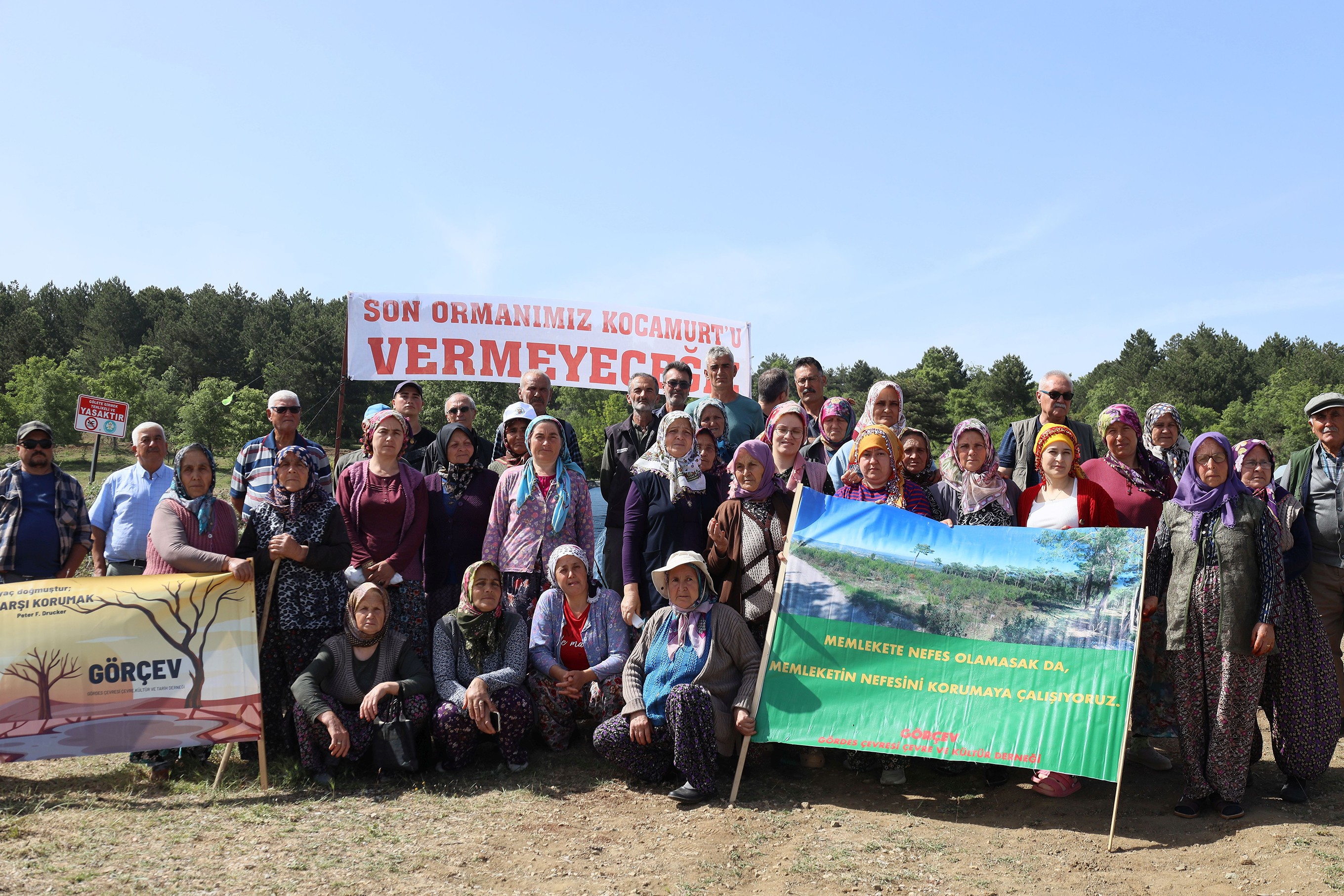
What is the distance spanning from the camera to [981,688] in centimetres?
494

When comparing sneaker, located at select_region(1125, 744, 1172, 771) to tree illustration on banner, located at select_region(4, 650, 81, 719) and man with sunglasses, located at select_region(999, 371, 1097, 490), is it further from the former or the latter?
tree illustration on banner, located at select_region(4, 650, 81, 719)

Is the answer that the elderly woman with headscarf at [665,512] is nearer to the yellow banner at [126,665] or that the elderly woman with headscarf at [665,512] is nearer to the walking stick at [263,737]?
the walking stick at [263,737]

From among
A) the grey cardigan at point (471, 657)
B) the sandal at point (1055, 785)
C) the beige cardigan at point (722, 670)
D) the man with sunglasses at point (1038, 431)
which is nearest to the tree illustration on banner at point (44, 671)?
the grey cardigan at point (471, 657)

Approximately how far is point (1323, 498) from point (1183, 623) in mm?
2217

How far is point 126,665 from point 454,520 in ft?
6.81

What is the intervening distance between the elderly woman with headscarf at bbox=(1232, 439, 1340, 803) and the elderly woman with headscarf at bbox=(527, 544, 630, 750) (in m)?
3.63

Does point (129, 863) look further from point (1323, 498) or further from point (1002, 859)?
point (1323, 498)

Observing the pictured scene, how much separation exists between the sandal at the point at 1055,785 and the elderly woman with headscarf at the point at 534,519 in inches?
118

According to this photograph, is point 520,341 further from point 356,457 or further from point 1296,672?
point 1296,672

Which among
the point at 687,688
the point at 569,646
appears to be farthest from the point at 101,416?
the point at 687,688

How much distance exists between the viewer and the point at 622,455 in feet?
22.2

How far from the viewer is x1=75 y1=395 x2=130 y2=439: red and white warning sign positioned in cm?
1276

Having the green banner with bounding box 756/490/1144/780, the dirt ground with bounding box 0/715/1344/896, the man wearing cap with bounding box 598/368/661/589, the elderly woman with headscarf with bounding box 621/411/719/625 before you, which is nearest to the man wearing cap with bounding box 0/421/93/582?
the dirt ground with bounding box 0/715/1344/896

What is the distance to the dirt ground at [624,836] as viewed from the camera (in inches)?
160
